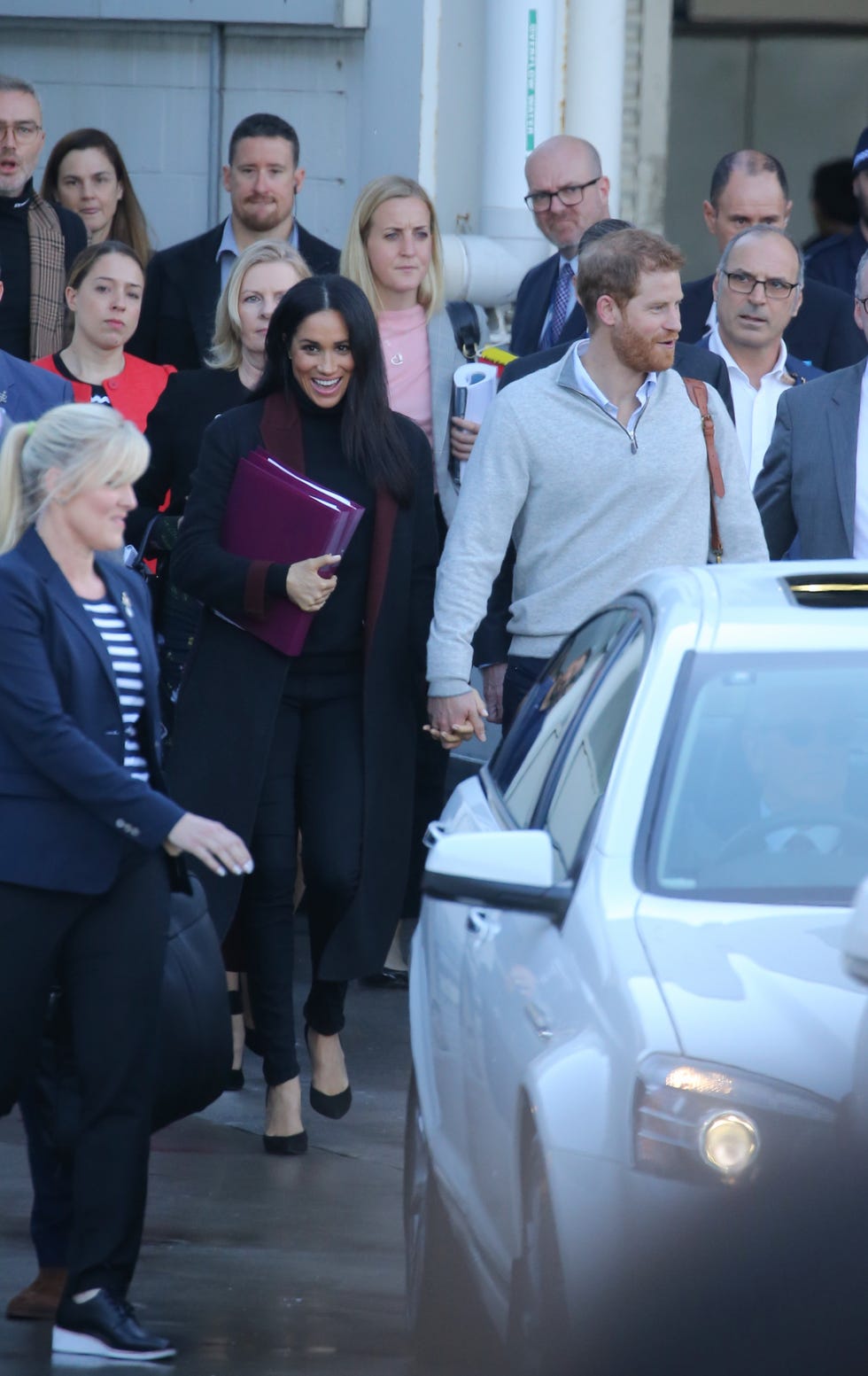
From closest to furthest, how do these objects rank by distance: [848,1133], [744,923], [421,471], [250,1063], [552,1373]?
[848,1133], [552,1373], [744,923], [421,471], [250,1063]

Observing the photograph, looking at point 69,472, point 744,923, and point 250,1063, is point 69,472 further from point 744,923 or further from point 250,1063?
point 250,1063

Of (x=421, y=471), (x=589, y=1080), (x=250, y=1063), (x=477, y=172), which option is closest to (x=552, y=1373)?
(x=589, y=1080)

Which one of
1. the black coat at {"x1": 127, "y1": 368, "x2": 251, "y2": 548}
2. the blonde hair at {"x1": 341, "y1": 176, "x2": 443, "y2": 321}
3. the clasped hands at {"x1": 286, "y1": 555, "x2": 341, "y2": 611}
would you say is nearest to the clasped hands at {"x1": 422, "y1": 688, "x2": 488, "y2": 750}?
the clasped hands at {"x1": 286, "y1": 555, "x2": 341, "y2": 611}

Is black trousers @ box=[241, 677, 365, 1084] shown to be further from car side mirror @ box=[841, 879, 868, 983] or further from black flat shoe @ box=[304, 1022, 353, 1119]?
car side mirror @ box=[841, 879, 868, 983]

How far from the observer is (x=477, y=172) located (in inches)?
440

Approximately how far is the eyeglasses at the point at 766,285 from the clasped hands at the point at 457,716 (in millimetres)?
1818

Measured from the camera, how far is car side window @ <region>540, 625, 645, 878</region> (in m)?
3.92

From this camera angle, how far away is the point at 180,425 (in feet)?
22.6

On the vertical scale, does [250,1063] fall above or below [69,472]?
below

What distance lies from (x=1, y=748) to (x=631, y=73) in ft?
26.9

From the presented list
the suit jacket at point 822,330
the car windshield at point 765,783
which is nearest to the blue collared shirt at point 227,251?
the suit jacket at point 822,330

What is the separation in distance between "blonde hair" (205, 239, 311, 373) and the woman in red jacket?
0.55 metres

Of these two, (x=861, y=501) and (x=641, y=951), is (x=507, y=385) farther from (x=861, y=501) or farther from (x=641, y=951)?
(x=641, y=951)

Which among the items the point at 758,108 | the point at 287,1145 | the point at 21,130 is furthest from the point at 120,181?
the point at 758,108
